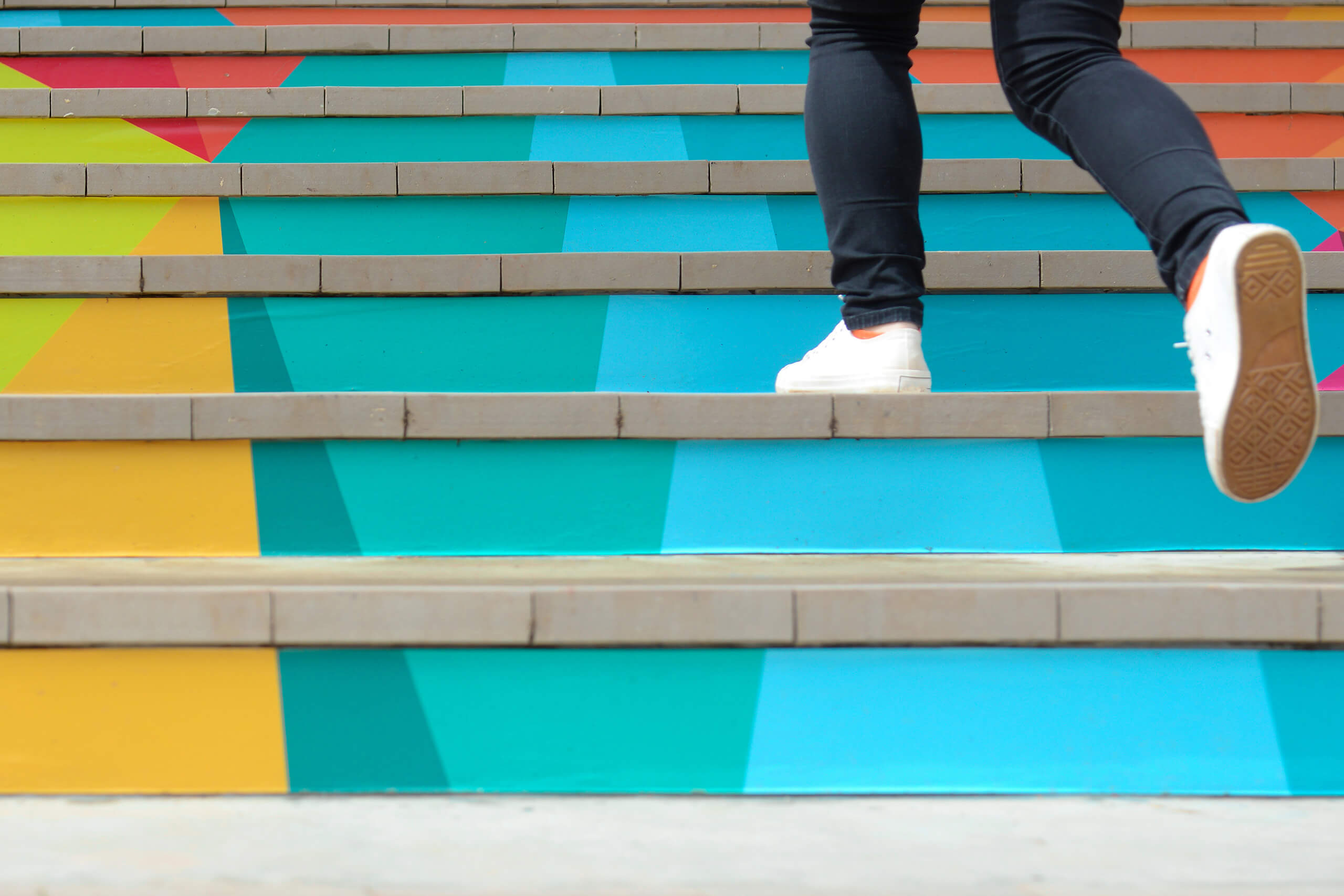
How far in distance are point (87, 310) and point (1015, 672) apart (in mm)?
1171

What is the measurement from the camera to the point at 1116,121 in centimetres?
106

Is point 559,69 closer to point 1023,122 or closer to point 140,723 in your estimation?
point 1023,122

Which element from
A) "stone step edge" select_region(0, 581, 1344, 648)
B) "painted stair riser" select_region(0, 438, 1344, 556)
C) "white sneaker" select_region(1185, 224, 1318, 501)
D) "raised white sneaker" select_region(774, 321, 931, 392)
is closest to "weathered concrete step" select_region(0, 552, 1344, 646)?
"stone step edge" select_region(0, 581, 1344, 648)

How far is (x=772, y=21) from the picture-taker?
2641mm

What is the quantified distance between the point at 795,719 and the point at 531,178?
1068 mm

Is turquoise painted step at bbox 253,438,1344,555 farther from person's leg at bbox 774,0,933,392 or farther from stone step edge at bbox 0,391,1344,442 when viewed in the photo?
person's leg at bbox 774,0,933,392

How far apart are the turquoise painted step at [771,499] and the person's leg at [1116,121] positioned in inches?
9.3

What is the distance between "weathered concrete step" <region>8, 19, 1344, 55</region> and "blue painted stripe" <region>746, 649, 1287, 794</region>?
1.76 metres

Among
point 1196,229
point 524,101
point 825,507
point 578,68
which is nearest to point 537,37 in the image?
point 578,68

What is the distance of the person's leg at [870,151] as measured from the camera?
127cm

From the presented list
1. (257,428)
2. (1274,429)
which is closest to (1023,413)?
(1274,429)

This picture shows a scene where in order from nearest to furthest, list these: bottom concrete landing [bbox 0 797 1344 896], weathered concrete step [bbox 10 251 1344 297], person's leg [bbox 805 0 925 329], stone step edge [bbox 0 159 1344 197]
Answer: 1. bottom concrete landing [bbox 0 797 1344 896]
2. person's leg [bbox 805 0 925 329]
3. weathered concrete step [bbox 10 251 1344 297]
4. stone step edge [bbox 0 159 1344 197]

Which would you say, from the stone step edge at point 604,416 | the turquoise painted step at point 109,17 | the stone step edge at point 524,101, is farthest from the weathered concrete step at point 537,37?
the stone step edge at point 604,416

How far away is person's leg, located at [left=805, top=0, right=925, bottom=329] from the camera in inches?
50.0
